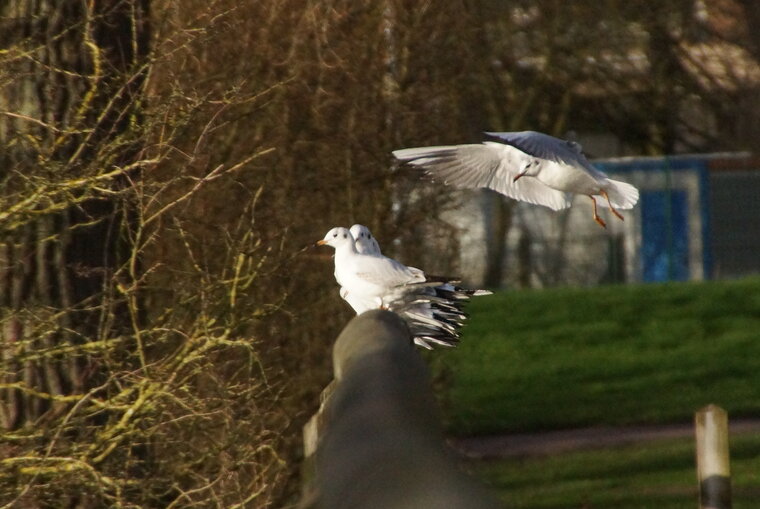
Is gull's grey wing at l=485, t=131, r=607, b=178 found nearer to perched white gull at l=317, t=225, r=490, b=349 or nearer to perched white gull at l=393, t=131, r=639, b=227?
perched white gull at l=393, t=131, r=639, b=227

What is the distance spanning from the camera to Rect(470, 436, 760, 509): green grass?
839cm

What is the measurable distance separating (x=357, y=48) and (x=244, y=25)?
709 mm

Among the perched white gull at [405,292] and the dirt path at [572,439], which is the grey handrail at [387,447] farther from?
the dirt path at [572,439]

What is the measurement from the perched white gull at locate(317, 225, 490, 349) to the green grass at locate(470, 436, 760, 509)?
11.6 feet

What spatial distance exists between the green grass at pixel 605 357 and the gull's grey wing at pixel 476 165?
2267 millimetres

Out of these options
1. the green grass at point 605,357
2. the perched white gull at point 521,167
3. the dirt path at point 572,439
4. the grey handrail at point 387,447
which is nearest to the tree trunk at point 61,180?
the perched white gull at point 521,167

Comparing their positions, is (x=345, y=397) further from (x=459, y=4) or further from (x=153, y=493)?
(x=459, y=4)

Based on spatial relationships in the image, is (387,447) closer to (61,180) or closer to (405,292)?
(405,292)

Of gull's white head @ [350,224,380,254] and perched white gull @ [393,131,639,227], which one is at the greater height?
perched white gull @ [393,131,639,227]

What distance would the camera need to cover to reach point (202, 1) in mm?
6129

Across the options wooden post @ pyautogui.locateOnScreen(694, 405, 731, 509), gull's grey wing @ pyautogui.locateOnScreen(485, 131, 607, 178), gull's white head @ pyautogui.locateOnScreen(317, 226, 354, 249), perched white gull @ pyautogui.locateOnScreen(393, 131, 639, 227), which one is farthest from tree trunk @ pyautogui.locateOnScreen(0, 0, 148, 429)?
wooden post @ pyautogui.locateOnScreen(694, 405, 731, 509)

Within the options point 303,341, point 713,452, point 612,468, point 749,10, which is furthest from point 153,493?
point 749,10

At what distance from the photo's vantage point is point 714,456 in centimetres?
604

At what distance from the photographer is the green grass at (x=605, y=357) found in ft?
36.6
